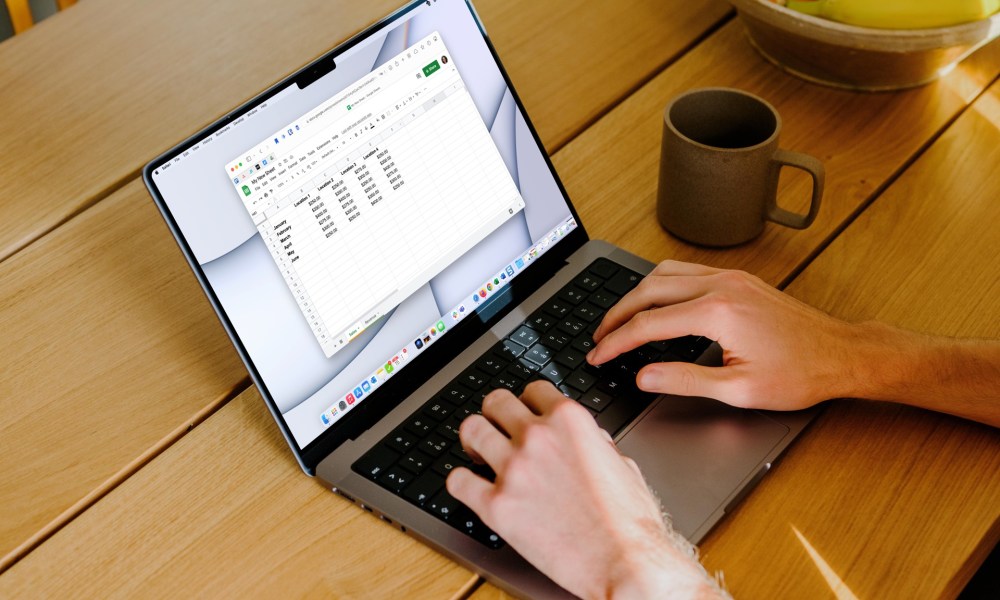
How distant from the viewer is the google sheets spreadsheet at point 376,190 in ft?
2.58

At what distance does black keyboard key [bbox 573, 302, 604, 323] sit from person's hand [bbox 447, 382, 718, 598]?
0.53ft

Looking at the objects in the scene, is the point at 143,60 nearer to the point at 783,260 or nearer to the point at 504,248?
the point at 504,248

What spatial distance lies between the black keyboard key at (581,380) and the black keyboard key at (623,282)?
107 millimetres

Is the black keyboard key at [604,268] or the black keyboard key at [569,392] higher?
the black keyboard key at [604,268]

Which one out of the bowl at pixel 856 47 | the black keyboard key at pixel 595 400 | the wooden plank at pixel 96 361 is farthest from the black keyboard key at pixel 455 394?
the bowl at pixel 856 47

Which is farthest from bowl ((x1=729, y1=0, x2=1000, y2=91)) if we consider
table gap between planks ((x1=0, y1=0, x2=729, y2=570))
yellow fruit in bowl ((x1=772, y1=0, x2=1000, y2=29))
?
table gap between planks ((x1=0, y1=0, x2=729, y2=570))

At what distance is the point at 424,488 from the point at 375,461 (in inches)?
2.1

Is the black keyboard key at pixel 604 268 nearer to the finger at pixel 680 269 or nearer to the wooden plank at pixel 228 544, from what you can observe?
the finger at pixel 680 269

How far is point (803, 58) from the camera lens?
1.16 m

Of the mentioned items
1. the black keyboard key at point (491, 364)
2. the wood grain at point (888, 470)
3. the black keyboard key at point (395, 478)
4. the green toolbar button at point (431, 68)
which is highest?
the green toolbar button at point (431, 68)

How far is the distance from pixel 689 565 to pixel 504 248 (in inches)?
14.2

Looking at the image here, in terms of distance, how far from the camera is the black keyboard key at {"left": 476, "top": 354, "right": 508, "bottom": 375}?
0.85 meters

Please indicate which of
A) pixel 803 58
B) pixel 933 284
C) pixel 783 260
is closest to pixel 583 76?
pixel 803 58

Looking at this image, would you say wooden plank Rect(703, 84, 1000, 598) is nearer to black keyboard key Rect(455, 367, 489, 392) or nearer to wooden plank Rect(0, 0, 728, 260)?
black keyboard key Rect(455, 367, 489, 392)
